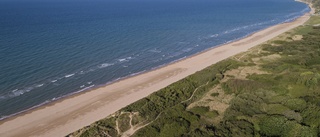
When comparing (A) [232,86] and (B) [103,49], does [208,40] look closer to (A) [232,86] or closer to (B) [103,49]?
(B) [103,49]

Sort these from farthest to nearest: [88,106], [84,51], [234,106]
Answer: [84,51] → [88,106] → [234,106]

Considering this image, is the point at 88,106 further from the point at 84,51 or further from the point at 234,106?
the point at 84,51

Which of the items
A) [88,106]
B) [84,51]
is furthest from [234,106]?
[84,51]

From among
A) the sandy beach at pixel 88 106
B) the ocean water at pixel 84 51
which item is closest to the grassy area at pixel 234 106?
the sandy beach at pixel 88 106

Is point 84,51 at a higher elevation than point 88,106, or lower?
higher

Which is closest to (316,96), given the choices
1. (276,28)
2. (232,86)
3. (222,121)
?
(232,86)

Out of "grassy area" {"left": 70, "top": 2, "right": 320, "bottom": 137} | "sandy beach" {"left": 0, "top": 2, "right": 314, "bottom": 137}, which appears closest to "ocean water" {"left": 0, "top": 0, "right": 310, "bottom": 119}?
"sandy beach" {"left": 0, "top": 2, "right": 314, "bottom": 137}
